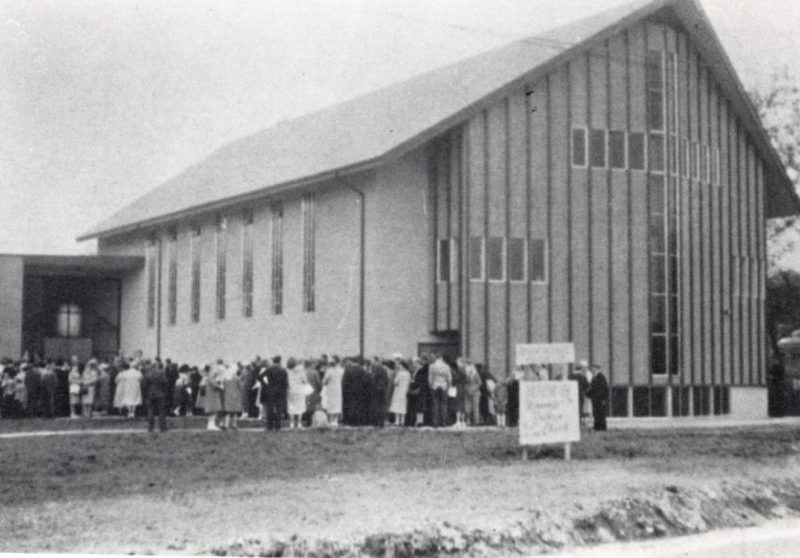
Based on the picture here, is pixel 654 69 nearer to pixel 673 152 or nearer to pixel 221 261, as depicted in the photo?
pixel 673 152

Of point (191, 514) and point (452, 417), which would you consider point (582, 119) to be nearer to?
point (452, 417)

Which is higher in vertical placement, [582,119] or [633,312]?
[582,119]

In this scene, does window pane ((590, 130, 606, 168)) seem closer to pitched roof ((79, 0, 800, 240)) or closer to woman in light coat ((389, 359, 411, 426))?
pitched roof ((79, 0, 800, 240))

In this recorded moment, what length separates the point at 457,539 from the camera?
38.1 feet

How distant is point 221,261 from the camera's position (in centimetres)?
4275

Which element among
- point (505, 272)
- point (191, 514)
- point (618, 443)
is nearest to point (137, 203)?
point (505, 272)

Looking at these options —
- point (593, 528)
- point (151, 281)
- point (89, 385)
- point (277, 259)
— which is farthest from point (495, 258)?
point (593, 528)

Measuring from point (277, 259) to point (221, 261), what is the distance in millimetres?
4435

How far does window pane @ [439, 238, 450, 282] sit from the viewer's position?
34156mm

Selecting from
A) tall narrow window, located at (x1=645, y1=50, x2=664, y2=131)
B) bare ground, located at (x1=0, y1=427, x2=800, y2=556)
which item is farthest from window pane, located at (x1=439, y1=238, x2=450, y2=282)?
bare ground, located at (x1=0, y1=427, x2=800, y2=556)

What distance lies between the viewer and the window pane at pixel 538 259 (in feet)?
112

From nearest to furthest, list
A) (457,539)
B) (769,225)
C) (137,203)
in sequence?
(457,539) → (769,225) → (137,203)

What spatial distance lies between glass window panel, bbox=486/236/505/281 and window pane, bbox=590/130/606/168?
3627mm

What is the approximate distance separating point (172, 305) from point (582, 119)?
1838cm
